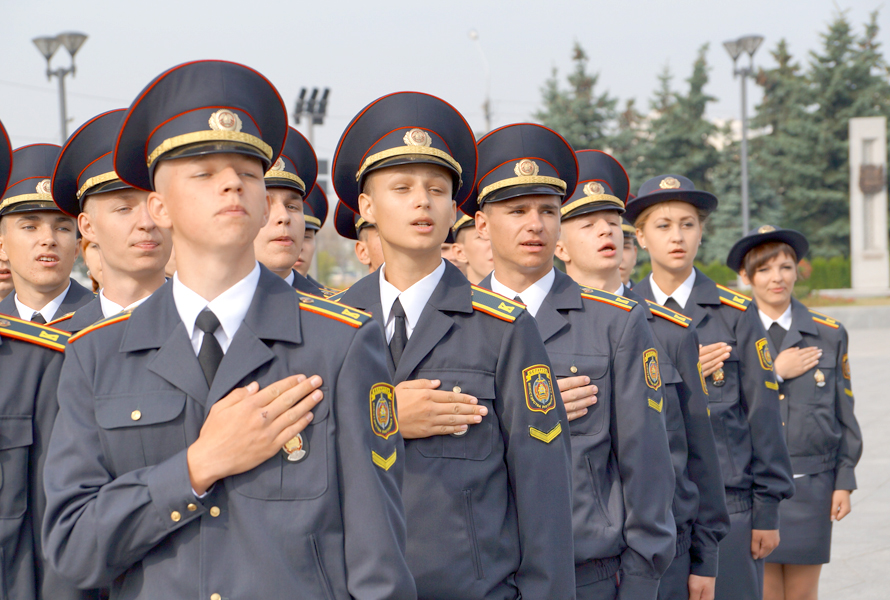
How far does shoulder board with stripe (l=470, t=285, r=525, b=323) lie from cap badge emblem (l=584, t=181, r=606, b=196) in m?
1.79

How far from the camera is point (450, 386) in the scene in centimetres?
284

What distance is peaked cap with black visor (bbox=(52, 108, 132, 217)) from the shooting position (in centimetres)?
341

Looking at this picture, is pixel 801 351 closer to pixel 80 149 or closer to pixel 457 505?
pixel 457 505

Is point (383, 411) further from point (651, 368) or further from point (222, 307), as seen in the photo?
point (651, 368)

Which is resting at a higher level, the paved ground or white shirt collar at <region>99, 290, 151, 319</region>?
white shirt collar at <region>99, 290, 151, 319</region>

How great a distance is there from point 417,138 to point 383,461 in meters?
1.38

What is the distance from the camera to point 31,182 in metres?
4.50

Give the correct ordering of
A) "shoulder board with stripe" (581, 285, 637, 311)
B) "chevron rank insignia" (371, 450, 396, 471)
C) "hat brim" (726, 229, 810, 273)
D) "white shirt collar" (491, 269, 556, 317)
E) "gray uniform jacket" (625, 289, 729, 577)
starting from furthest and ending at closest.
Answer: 1. "hat brim" (726, 229, 810, 273)
2. "gray uniform jacket" (625, 289, 729, 577)
3. "white shirt collar" (491, 269, 556, 317)
4. "shoulder board with stripe" (581, 285, 637, 311)
5. "chevron rank insignia" (371, 450, 396, 471)

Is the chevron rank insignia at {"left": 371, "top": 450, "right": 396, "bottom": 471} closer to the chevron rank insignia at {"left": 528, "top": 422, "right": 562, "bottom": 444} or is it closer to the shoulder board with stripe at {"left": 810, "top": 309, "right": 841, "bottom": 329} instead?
the chevron rank insignia at {"left": 528, "top": 422, "right": 562, "bottom": 444}

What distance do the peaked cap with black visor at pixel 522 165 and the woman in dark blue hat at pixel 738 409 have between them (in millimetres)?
1277

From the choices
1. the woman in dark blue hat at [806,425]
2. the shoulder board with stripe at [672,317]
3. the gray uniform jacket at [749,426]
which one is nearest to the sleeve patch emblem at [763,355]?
the gray uniform jacket at [749,426]

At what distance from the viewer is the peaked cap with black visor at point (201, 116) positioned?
216 centimetres

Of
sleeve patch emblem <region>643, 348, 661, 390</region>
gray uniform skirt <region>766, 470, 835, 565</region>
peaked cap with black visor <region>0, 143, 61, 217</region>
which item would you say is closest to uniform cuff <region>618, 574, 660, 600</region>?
sleeve patch emblem <region>643, 348, 661, 390</region>

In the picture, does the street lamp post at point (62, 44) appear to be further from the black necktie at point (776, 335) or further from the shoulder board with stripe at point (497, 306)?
the shoulder board with stripe at point (497, 306)
